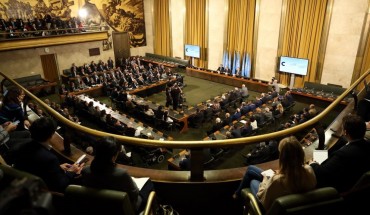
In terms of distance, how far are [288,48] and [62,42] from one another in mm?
11926

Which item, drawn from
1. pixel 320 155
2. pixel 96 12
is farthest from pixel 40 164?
pixel 96 12

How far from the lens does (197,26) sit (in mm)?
17578

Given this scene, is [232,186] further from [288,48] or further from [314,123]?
[288,48]

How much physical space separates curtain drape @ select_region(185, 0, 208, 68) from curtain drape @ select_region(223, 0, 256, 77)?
1.83 meters

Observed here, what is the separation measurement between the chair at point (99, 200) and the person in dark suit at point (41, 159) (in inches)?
20.5

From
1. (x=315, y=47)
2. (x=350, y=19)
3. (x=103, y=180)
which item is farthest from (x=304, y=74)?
(x=103, y=180)

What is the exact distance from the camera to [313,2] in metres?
12.2

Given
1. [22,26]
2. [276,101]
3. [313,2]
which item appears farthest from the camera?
[22,26]

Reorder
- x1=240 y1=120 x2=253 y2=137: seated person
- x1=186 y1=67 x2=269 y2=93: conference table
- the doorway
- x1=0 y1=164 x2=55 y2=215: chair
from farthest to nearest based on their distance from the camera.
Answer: the doorway → x1=186 y1=67 x2=269 y2=93: conference table → x1=240 y1=120 x2=253 y2=137: seated person → x1=0 y1=164 x2=55 y2=215: chair

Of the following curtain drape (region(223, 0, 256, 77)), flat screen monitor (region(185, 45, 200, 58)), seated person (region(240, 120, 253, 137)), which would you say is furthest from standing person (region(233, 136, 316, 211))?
flat screen monitor (region(185, 45, 200, 58))

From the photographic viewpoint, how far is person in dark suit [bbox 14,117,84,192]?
227 cm

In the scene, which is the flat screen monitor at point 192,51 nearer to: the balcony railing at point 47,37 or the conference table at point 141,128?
the balcony railing at point 47,37

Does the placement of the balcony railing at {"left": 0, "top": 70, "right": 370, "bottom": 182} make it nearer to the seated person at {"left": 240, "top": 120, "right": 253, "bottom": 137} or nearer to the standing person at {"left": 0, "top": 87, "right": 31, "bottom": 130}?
the standing person at {"left": 0, "top": 87, "right": 31, "bottom": 130}

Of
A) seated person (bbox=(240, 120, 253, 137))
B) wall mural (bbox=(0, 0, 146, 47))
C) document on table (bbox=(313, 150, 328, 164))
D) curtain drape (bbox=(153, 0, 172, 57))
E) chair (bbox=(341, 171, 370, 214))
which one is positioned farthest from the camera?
curtain drape (bbox=(153, 0, 172, 57))
